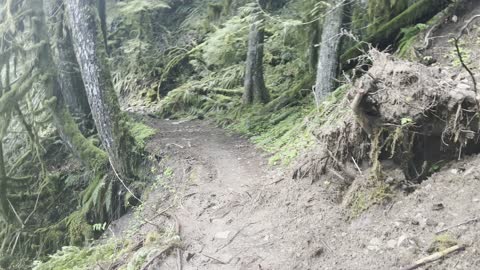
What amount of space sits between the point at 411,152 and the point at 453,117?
0.57 m

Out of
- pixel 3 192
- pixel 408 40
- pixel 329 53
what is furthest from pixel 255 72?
pixel 3 192

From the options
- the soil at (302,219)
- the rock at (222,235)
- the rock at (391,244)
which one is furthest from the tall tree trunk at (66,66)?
the rock at (391,244)

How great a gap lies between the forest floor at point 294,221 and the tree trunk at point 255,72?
465 cm

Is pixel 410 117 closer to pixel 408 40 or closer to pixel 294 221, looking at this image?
pixel 294 221

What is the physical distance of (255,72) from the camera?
1212cm

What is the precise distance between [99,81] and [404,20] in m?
5.90

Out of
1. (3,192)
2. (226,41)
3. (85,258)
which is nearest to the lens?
(85,258)

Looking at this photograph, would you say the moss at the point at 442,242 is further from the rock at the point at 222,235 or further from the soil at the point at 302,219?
the rock at the point at 222,235

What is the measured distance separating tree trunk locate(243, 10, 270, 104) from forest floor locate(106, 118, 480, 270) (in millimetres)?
4648

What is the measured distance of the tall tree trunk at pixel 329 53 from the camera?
7871 millimetres

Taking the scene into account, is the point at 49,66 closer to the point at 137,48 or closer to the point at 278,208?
the point at 278,208

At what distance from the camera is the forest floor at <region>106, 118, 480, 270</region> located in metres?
3.72

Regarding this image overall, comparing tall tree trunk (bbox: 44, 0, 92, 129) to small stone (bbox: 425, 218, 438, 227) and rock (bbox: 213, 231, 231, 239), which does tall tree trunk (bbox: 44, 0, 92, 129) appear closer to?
rock (bbox: 213, 231, 231, 239)

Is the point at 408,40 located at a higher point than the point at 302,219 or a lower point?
higher
